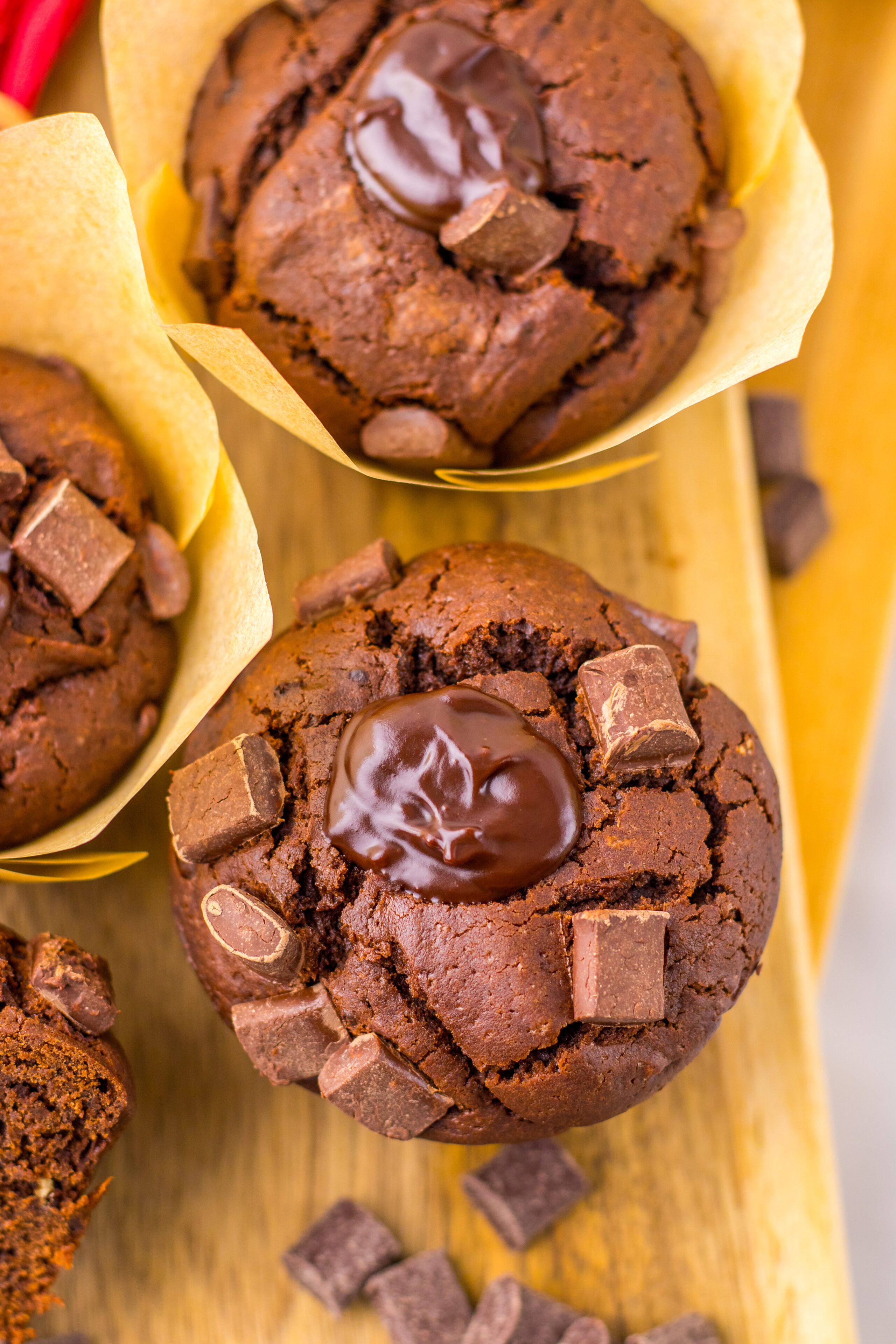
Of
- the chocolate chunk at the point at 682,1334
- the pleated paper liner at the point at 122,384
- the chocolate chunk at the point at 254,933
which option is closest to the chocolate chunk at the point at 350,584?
the pleated paper liner at the point at 122,384

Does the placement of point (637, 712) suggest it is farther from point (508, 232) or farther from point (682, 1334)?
point (682, 1334)

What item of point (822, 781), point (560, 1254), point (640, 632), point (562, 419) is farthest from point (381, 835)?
point (822, 781)

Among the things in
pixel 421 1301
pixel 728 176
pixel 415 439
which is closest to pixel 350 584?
pixel 415 439

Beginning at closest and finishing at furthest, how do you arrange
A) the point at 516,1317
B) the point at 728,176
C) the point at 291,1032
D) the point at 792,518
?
the point at 291,1032 < the point at 516,1317 < the point at 728,176 < the point at 792,518

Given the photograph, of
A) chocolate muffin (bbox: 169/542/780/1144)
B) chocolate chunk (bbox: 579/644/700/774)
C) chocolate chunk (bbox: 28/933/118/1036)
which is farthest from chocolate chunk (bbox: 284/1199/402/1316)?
chocolate chunk (bbox: 579/644/700/774)

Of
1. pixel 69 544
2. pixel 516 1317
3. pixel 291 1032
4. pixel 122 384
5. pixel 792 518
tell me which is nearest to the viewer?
pixel 291 1032

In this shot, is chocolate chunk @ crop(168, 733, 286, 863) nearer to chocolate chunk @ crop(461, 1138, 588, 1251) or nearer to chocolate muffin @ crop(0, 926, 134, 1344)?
chocolate muffin @ crop(0, 926, 134, 1344)
